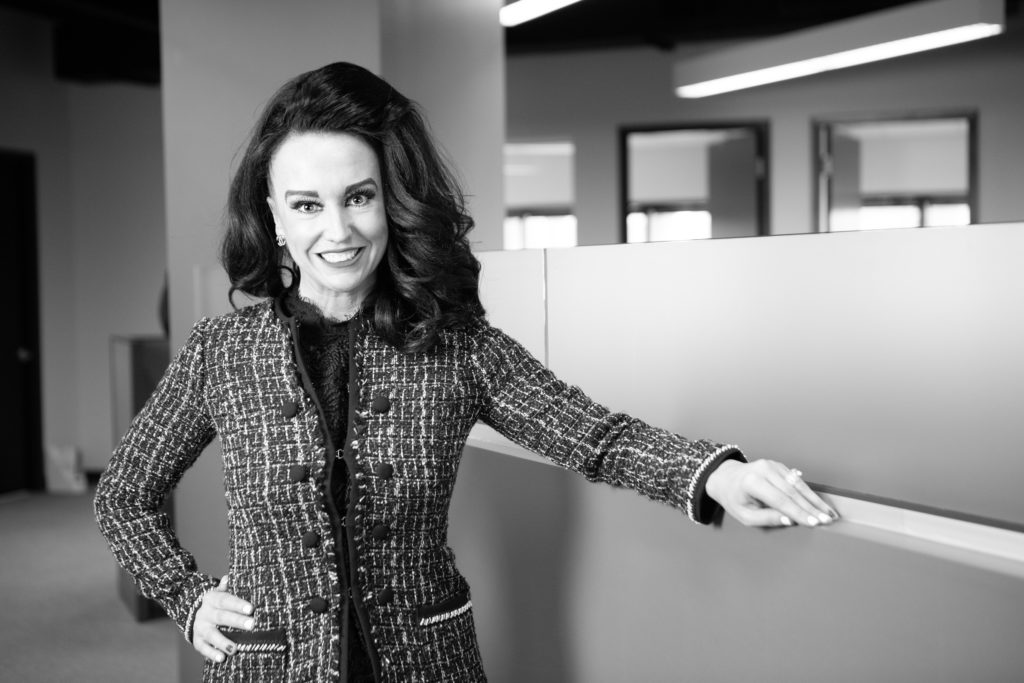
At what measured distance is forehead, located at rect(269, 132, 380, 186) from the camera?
126cm

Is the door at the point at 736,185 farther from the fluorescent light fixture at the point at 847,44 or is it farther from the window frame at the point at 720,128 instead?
the fluorescent light fixture at the point at 847,44

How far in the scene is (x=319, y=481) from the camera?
48.2 inches

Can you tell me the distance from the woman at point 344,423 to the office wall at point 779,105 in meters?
4.96

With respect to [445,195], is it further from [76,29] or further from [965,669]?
[76,29]

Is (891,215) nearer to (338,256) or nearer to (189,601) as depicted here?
(338,256)

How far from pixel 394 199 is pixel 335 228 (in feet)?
0.35

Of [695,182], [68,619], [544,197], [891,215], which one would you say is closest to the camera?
[68,619]

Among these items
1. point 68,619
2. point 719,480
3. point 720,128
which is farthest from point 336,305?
point 720,128

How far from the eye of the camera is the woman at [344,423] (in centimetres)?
122

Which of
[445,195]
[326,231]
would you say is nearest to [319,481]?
[326,231]

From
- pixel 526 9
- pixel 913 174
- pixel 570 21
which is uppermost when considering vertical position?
pixel 570 21

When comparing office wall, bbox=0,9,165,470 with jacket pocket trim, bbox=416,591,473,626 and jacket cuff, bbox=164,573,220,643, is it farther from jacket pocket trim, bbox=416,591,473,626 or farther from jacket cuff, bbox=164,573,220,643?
jacket pocket trim, bbox=416,591,473,626

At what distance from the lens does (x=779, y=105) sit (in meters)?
7.28

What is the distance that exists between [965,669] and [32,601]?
4.32m
